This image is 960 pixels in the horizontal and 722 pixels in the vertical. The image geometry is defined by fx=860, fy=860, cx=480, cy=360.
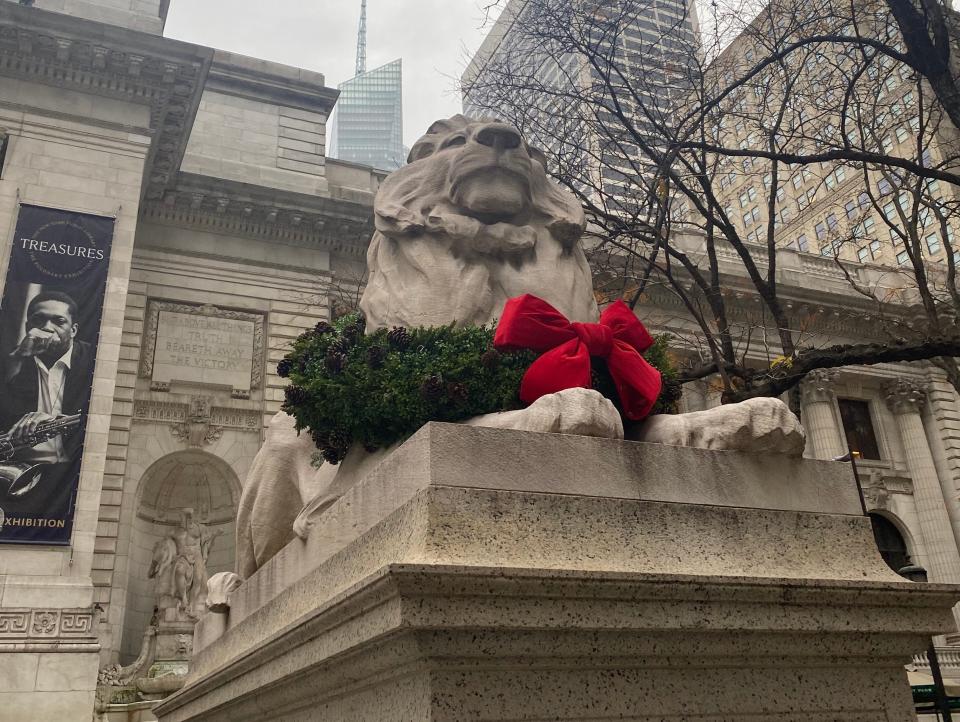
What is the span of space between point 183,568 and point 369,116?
446 ft

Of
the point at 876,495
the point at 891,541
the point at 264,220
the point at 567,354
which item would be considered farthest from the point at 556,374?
the point at 891,541

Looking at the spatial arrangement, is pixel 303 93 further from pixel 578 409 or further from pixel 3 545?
pixel 578 409

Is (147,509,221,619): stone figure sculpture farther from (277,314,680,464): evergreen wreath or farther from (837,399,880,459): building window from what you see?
(837,399,880,459): building window

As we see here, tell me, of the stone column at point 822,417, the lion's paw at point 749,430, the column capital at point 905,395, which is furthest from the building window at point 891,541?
the lion's paw at point 749,430

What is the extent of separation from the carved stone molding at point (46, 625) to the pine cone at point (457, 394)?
12.9 metres

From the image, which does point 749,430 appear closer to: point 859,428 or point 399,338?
point 399,338

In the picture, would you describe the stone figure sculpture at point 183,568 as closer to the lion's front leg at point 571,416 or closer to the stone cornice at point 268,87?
the stone cornice at point 268,87

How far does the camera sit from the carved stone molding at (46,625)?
13.7m

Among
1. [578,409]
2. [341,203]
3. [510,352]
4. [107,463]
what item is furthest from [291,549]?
[341,203]

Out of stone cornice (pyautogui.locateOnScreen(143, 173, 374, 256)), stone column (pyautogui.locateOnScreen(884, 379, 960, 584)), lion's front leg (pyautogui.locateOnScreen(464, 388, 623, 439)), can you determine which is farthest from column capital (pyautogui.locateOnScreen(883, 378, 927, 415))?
lion's front leg (pyautogui.locateOnScreen(464, 388, 623, 439))

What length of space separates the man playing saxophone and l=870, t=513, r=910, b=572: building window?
86.1 ft

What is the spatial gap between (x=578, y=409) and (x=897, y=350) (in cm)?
754

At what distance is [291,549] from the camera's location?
425cm

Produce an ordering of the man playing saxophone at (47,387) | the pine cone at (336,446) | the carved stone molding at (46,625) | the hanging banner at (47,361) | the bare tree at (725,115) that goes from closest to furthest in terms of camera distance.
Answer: the pine cone at (336,446) < the bare tree at (725,115) < the carved stone molding at (46,625) < the hanging banner at (47,361) < the man playing saxophone at (47,387)
